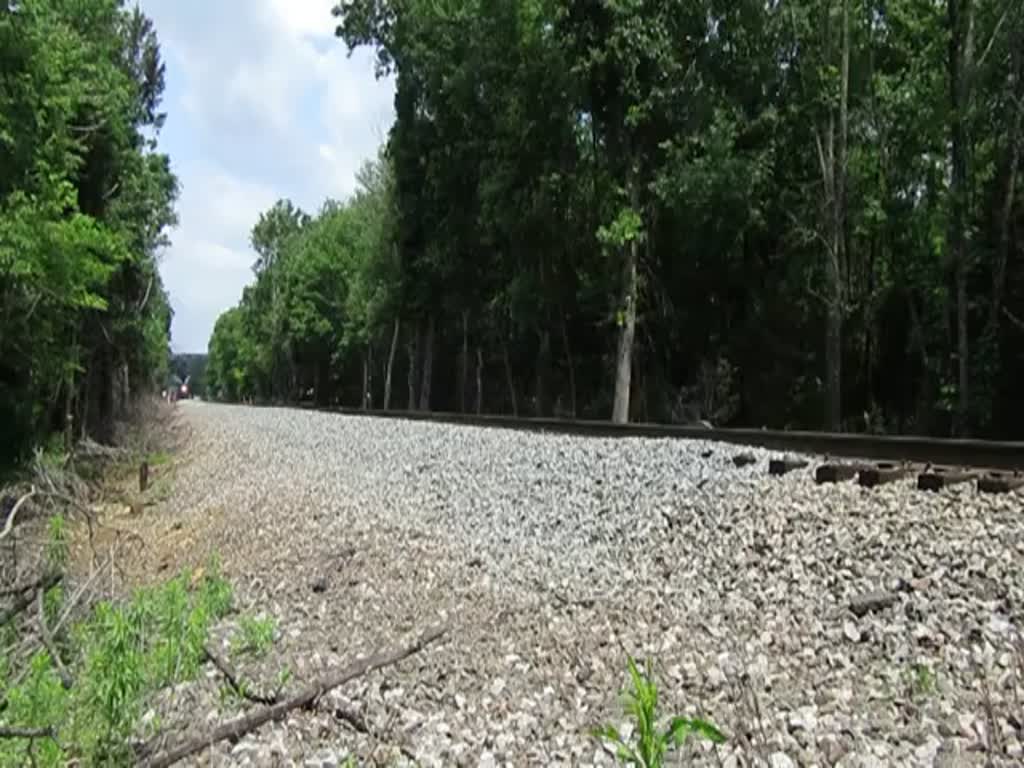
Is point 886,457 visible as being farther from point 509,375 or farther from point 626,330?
point 509,375

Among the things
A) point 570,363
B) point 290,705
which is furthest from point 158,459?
point 290,705

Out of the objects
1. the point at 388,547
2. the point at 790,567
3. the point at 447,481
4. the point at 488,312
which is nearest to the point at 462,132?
the point at 488,312

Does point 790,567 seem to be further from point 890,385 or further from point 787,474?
point 890,385

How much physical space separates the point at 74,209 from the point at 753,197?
1487cm

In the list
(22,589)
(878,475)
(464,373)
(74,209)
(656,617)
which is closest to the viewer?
(656,617)

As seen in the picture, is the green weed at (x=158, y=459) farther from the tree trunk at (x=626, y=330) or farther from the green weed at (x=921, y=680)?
the green weed at (x=921, y=680)

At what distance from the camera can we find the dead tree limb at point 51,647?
4469mm

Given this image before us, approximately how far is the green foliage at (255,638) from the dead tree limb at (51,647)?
3.25ft

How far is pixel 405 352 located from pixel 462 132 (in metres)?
20.0

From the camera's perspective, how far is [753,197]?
20750 mm

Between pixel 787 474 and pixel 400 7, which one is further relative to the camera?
pixel 400 7

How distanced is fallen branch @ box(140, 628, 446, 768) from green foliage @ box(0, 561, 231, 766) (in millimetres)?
221

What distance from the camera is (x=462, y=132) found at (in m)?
30.7

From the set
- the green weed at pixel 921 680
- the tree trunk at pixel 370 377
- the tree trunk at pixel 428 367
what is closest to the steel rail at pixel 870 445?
the green weed at pixel 921 680
